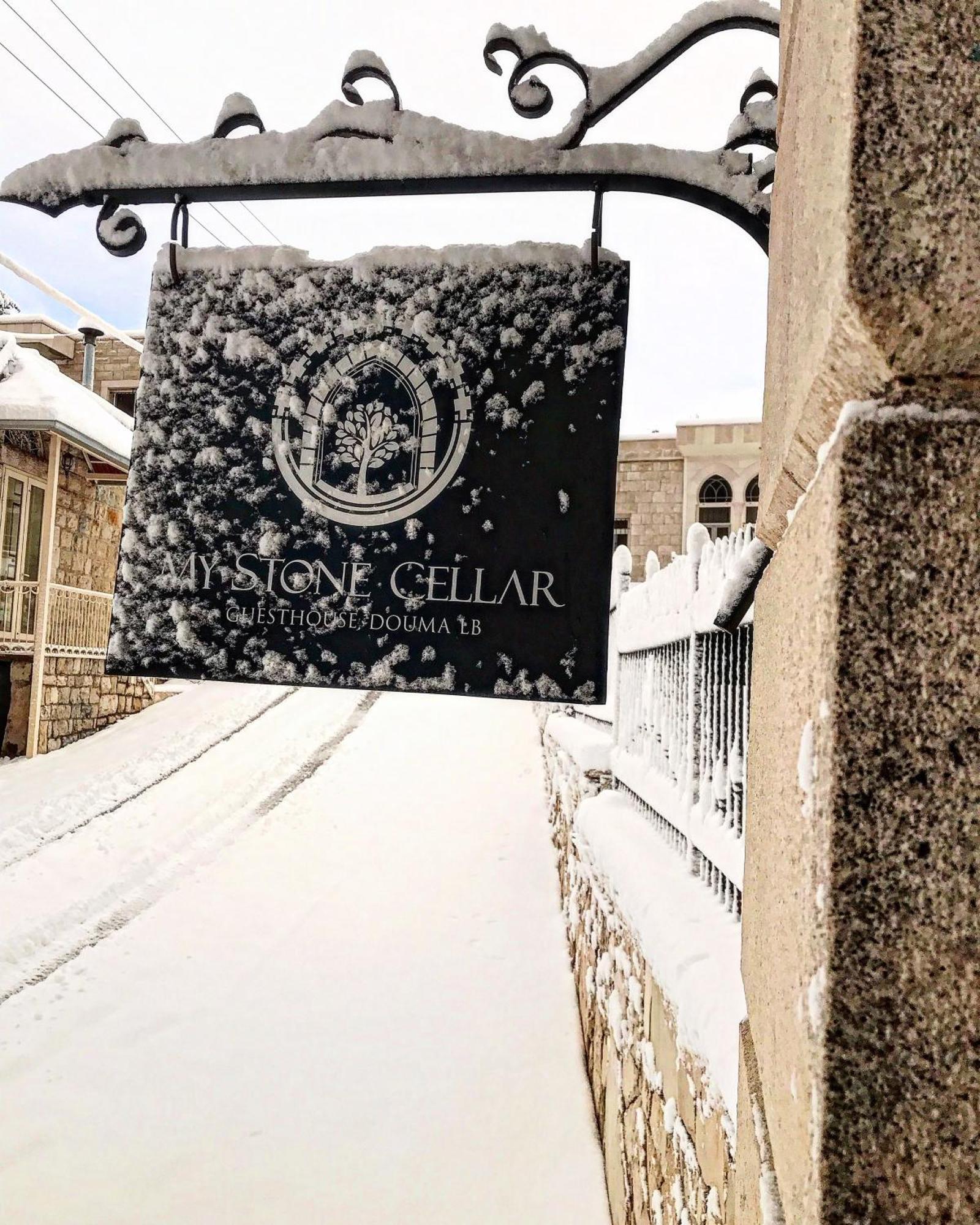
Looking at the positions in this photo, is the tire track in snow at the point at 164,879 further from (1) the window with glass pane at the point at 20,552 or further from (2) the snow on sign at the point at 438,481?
(2) the snow on sign at the point at 438,481

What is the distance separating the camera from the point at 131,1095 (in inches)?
177

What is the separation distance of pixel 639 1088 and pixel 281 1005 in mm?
3447

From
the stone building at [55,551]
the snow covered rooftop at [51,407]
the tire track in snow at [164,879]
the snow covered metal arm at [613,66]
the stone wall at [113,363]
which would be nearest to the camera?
the snow covered metal arm at [613,66]

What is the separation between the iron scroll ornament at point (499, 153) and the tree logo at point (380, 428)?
38cm

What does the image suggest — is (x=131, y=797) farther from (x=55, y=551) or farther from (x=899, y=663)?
(x=899, y=663)

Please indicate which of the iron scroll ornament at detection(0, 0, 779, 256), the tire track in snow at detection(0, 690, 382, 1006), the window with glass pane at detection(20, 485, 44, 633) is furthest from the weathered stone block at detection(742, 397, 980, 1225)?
the window with glass pane at detection(20, 485, 44, 633)

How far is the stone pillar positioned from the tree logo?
4.08 feet

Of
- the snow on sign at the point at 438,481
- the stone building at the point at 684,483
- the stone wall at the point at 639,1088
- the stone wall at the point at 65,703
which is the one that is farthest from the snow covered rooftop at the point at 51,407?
the snow on sign at the point at 438,481

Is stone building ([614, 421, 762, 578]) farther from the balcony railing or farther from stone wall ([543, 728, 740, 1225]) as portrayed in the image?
stone wall ([543, 728, 740, 1225])

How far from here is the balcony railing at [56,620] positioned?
1186 cm

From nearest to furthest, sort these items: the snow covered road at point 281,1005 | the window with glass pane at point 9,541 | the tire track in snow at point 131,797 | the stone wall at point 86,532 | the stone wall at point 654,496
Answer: the snow covered road at point 281,1005 → the tire track in snow at point 131,797 → the window with glass pane at point 9,541 → the stone wall at point 86,532 → the stone wall at point 654,496

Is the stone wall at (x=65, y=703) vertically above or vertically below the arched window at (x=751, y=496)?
below

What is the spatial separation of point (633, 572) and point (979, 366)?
1588 cm

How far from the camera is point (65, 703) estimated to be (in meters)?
12.3
